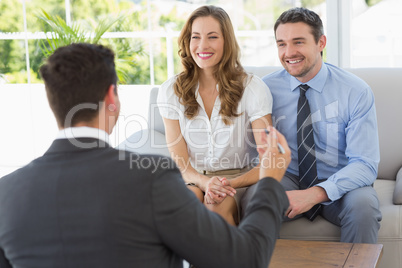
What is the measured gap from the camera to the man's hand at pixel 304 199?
218cm

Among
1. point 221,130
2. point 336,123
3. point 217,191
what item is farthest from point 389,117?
point 217,191

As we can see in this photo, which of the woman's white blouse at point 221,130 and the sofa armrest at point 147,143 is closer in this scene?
the woman's white blouse at point 221,130

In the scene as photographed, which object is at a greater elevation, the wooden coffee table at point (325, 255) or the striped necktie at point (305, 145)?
the striped necktie at point (305, 145)

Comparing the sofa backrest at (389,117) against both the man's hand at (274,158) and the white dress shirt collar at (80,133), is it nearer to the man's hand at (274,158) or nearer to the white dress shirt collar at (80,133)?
the man's hand at (274,158)

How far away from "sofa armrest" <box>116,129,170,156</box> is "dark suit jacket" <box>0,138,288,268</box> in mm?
1620

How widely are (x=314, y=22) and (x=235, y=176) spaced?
79 centimetres

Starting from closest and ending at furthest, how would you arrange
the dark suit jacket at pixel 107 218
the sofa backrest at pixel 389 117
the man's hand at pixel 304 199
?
the dark suit jacket at pixel 107 218, the man's hand at pixel 304 199, the sofa backrest at pixel 389 117

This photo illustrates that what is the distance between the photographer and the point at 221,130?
2438 mm

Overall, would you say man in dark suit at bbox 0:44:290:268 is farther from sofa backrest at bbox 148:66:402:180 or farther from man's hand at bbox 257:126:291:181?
sofa backrest at bbox 148:66:402:180

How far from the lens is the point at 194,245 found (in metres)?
1.06

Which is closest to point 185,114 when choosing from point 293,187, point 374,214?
point 293,187

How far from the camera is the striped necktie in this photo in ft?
8.00

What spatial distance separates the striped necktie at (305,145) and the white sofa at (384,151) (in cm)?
22

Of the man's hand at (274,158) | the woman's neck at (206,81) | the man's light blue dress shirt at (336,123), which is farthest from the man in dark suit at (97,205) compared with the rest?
the woman's neck at (206,81)
